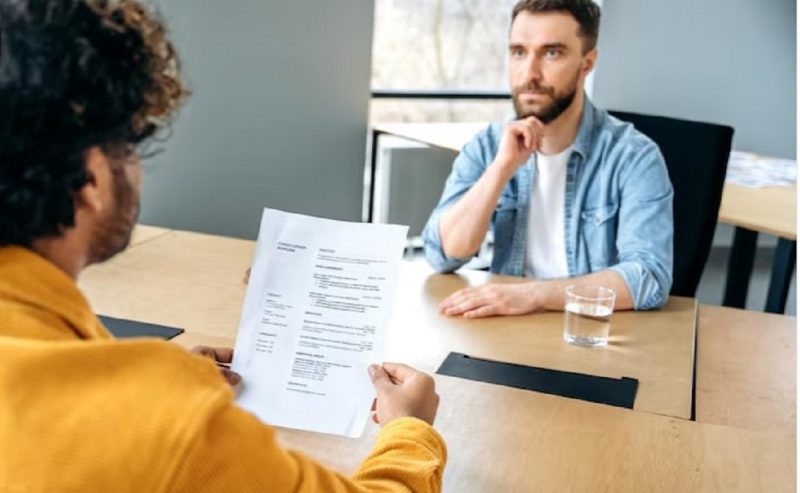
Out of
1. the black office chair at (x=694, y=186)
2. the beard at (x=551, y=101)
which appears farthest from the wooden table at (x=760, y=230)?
the beard at (x=551, y=101)

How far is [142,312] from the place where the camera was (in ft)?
5.48

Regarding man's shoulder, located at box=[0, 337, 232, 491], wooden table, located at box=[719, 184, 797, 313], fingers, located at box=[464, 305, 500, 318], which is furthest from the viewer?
wooden table, located at box=[719, 184, 797, 313]

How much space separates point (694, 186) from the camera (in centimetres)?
223

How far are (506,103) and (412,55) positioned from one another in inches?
19.2

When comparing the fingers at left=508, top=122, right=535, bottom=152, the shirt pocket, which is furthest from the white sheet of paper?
the shirt pocket

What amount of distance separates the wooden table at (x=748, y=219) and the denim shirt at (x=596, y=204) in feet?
2.21

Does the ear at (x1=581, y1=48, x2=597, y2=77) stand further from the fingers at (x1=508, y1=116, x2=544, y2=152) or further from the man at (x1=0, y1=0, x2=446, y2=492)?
the man at (x1=0, y1=0, x2=446, y2=492)

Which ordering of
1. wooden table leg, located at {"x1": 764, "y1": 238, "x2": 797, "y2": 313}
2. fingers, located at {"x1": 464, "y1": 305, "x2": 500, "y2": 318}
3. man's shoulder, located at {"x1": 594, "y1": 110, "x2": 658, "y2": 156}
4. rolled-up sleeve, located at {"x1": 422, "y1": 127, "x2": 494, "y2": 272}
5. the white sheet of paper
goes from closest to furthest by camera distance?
the white sheet of paper
fingers, located at {"x1": 464, "y1": 305, "x2": 500, "y2": 318}
man's shoulder, located at {"x1": 594, "y1": 110, "x2": 658, "y2": 156}
rolled-up sleeve, located at {"x1": 422, "y1": 127, "x2": 494, "y2": 272}
wooden table leg, located at {"x1": 764, "y1": 238, "x2": 797, "y2": 313}

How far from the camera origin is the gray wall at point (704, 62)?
3.73 meters

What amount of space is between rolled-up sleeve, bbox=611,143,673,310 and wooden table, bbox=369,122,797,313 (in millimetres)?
684

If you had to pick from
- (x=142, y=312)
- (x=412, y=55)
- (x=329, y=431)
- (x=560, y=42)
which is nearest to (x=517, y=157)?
(x=560, y=42)

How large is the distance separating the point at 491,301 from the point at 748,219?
1.25 metres

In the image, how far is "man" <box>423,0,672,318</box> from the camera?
1984 mm

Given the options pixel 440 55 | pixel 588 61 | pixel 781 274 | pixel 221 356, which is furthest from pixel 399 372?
pixel 440 55
